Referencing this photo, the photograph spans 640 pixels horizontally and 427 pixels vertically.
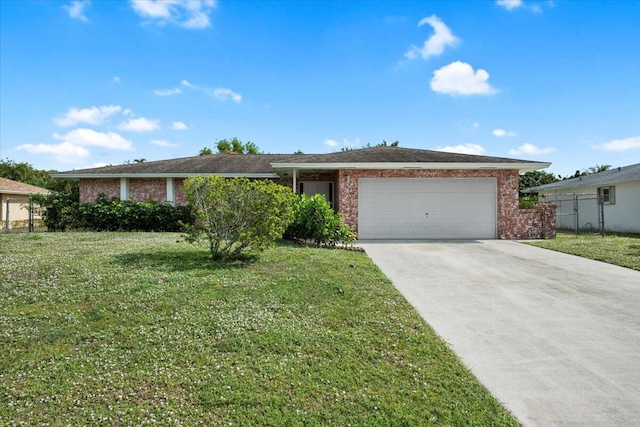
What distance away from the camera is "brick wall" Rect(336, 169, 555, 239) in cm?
1339

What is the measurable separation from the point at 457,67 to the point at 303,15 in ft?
26.1

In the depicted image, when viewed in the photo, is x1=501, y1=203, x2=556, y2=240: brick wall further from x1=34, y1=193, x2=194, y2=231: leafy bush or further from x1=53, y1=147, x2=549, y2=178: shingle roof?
x1=34, y1=193, x2=194, y2=231: leafy bush

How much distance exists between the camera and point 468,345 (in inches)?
159

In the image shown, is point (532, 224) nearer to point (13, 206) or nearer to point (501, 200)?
point (501, 200)

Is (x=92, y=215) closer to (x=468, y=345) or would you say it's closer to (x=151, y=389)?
(x=151, y=389)

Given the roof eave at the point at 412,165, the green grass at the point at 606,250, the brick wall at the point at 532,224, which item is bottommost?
the green grass at the point at 606,250

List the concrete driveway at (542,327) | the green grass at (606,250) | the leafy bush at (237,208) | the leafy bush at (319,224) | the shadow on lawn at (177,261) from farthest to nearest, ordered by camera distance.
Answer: the leafy bush at (319,224), the green grass at (606,250), the leafy bush at (237,208), the shadow on lawn at (177,261), the concrete driveway at (542,327)

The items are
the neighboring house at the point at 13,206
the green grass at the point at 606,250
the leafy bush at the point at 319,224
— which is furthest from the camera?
the neighboring house at the point at 13,206

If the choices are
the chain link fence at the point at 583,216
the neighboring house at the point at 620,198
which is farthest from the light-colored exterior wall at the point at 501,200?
the chain link fence at the point at 583,216

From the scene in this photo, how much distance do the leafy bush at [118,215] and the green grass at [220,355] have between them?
853 centimetres

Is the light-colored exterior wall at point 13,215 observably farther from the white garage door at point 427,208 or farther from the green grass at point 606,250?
the green grass at point 606,250

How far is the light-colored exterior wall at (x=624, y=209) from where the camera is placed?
1653 centimetres

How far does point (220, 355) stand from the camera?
3.48m

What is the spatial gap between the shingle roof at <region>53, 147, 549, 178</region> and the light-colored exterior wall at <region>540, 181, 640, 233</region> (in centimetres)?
711
